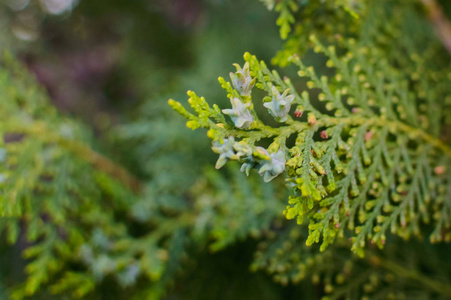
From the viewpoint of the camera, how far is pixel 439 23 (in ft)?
4.65

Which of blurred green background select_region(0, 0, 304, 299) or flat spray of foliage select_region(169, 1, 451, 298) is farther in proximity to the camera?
blurred green background select_region(0, 0, 304, 299)

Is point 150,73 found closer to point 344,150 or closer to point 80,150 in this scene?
point 80,150

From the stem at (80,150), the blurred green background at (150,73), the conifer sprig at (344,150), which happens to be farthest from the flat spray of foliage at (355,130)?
the stem at (80,150)

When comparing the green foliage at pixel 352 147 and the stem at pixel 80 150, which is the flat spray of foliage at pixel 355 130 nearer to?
the green foliage at pixel 352 147

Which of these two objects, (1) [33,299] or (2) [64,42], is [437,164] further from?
(2) [64,42]

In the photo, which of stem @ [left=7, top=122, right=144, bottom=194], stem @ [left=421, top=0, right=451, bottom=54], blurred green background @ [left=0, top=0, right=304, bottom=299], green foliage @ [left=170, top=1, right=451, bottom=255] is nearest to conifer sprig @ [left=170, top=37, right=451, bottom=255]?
green foliage @ [left=170, top=1, right=451, bottom=255]

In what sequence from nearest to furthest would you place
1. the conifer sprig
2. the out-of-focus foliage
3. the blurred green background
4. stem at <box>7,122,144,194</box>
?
the conifer sprig → the out-of-focus foliage → stem at <box>7,122,144,194</box> → the blurred green background

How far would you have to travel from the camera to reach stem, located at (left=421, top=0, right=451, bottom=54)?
141 centimetres

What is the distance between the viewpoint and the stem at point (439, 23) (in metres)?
1.41

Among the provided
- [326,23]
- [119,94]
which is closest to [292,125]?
[326,23]

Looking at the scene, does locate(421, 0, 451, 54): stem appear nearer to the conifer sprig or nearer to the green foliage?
the green foliage

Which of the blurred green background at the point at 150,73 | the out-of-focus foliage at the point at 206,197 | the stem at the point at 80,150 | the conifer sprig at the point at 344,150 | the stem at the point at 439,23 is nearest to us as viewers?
the conifer sprig at the point at 344,150

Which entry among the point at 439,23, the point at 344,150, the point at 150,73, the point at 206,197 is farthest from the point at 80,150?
the point at 439,23

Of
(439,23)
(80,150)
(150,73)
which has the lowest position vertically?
(439,23)
